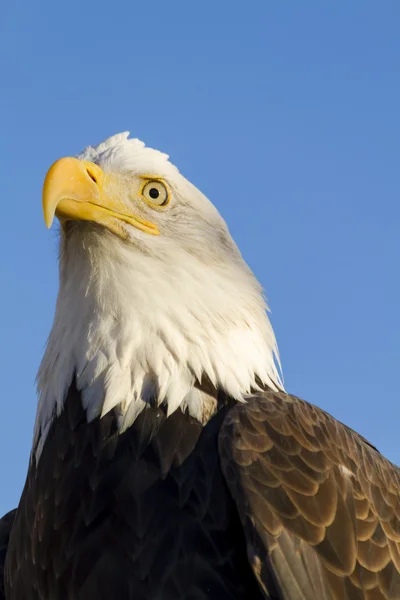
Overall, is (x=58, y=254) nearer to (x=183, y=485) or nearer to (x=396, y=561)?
(x=183, y=485)

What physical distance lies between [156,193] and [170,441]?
4.90ft

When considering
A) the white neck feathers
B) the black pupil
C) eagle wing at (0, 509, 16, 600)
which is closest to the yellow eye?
the black pupil

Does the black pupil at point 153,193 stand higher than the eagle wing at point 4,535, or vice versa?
the black pupil at point 153,193

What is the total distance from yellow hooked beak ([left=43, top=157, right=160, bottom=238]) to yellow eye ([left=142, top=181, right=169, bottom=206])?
6.5 inches

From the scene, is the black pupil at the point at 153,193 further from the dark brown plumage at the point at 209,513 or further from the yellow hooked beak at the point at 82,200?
the dark brown plumage at the point at 209,513

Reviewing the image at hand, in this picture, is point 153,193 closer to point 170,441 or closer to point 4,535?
point 170,441

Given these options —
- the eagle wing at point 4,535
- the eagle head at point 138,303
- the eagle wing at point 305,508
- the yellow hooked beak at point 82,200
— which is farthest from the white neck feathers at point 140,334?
the eagle wing at point 4,535

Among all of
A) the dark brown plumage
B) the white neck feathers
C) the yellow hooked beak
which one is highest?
the yellow hooked beak

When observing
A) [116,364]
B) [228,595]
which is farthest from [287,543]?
[116,364]

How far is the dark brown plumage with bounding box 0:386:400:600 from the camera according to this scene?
167 inches

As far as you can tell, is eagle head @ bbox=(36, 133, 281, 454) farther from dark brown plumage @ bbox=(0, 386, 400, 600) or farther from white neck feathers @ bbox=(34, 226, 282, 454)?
dark brown plumage @ bbox=(0, 386, 400, 600)

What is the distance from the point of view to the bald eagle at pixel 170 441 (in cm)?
430

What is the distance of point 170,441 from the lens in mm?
4656

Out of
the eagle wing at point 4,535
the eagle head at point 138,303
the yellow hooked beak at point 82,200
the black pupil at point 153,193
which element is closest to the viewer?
the yellow hooked beak at point 82,200
